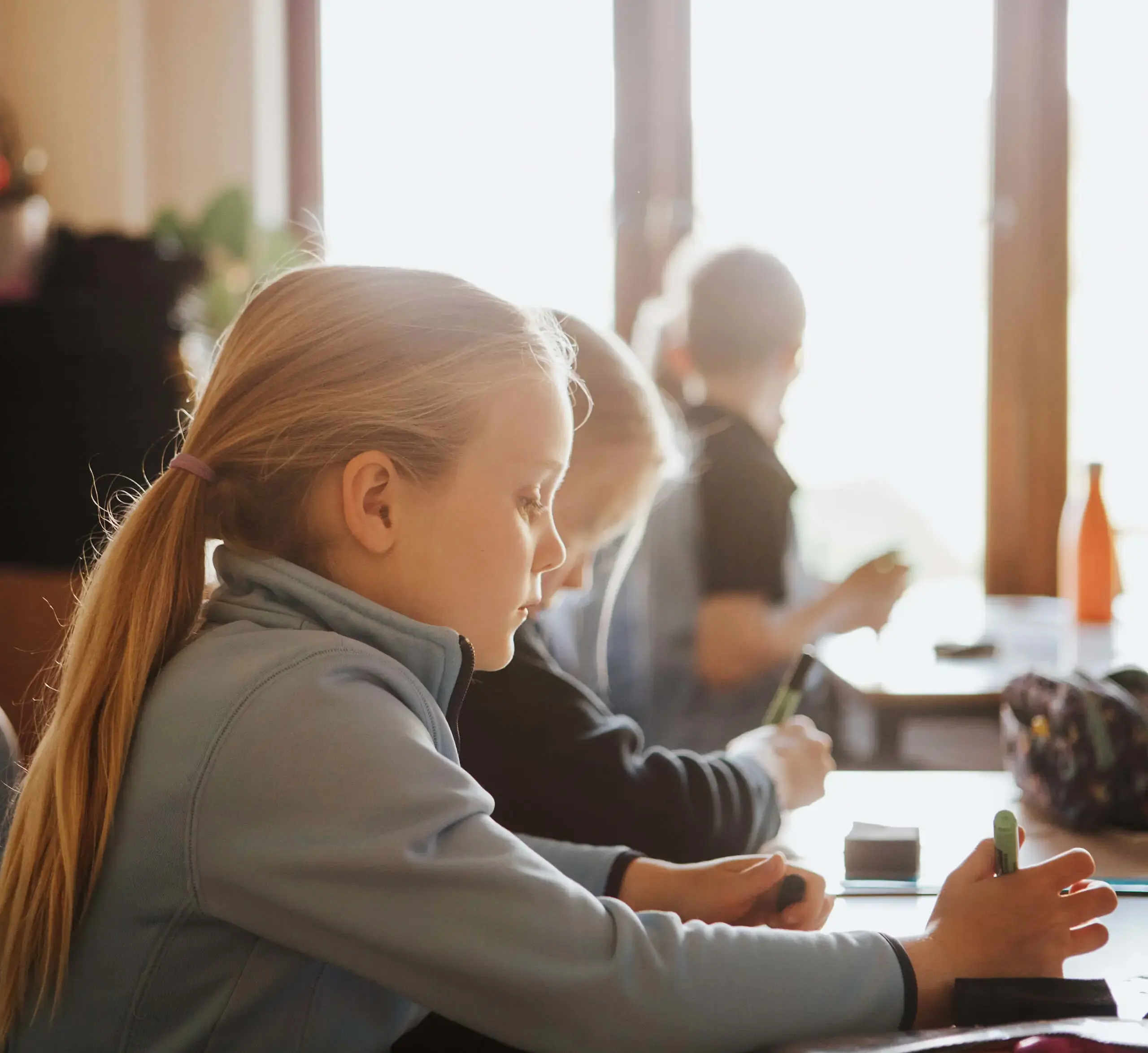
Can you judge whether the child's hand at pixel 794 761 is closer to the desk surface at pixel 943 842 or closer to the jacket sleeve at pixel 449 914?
the desk surface at pixel 943 842

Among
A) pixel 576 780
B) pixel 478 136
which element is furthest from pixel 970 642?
pixel 478 136

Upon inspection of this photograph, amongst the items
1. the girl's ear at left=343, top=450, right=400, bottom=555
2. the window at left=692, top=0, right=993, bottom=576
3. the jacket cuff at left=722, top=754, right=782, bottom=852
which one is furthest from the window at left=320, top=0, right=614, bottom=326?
the girl's ear at left=343, top=450, right=400, bottom=555

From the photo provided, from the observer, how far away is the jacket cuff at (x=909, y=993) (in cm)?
67

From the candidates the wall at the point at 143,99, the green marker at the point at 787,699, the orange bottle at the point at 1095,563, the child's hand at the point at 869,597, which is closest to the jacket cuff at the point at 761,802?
the green marker at the point at 787,699

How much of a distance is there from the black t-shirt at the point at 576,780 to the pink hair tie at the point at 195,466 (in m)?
0.33

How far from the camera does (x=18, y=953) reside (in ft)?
2.36

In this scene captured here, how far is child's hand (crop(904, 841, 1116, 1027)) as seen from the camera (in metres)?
0.69

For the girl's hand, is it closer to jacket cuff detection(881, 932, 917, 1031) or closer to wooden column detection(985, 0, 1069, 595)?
jacket cuff detection(881, 932, 917, 1031)

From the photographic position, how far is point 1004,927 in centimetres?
72

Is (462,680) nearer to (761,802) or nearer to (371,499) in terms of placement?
(371,499)

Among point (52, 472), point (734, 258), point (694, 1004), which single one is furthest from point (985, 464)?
point (694, 1004)

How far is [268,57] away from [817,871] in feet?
9.97

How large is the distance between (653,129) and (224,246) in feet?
3.60

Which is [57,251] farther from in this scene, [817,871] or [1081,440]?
[817,871]
